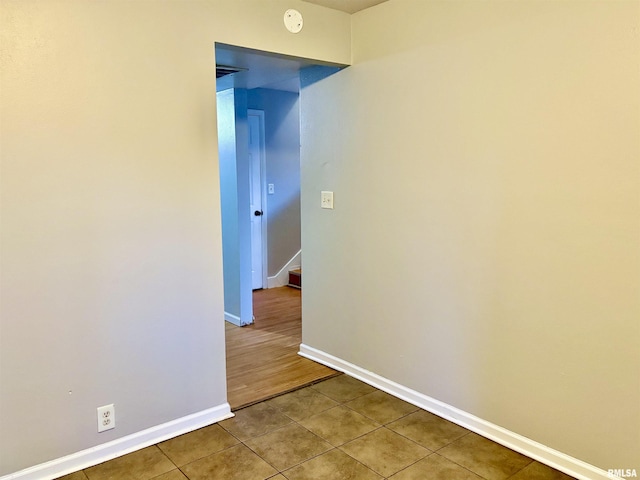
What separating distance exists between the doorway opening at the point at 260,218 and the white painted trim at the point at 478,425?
20 centimetres

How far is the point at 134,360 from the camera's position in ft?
7.92

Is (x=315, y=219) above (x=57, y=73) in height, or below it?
below

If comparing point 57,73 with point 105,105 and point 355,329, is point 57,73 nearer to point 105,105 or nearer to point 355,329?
point 105,105

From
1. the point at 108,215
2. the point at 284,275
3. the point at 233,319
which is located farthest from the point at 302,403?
the point at 284,275

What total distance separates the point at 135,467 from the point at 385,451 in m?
1.20

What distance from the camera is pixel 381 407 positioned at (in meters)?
2.88

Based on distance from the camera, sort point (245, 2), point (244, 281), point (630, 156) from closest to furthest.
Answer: point (630, 156) → point (245, 2) → point (244, 281)

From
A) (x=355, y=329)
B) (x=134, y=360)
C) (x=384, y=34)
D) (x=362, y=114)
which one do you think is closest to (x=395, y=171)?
(x=362, y=114)

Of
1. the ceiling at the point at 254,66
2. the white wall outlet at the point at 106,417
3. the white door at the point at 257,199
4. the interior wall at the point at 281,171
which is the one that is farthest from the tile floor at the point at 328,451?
the interior wall at the point at 281,171

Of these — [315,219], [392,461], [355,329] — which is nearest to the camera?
[392,461]

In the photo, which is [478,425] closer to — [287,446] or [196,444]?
[287,446]

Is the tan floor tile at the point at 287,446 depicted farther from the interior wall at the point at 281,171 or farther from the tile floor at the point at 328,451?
the interior wall at the point at 281,171

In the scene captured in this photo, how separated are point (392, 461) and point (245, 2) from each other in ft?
8.04

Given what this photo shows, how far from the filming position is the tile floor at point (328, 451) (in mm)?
2244
